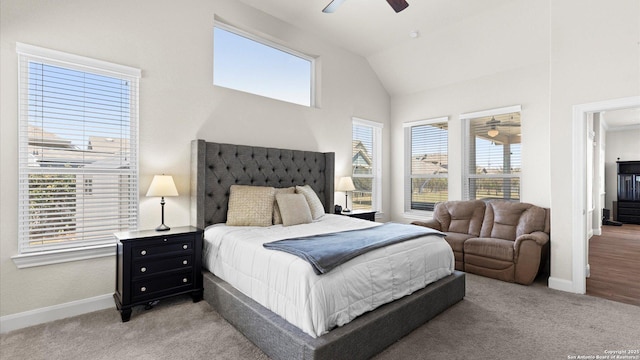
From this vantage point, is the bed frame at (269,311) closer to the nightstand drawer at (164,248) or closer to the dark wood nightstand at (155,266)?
the dark wood nightstand at (155,266)

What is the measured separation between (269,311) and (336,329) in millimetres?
500

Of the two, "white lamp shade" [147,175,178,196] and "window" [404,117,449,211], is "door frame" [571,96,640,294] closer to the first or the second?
"window" [404,117,449,211]

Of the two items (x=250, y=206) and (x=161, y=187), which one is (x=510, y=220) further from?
(x=161, y=187)

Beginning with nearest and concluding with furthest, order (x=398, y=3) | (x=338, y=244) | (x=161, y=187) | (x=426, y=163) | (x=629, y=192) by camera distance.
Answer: (x=338, y=244)
(x=398, y=3)
(x=161, y=187)
(x=426, y=163)
(x=629, y=192)

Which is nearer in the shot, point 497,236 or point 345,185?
point 497,236

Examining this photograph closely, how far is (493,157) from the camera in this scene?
486 cm

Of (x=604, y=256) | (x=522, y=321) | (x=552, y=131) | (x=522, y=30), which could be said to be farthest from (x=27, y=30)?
(x=604, y=256)

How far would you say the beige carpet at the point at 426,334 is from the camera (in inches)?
83.3

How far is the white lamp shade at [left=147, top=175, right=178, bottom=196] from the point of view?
115 inches

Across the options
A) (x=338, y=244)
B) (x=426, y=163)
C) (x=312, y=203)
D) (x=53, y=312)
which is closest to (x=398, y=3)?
(x=338, y=244)

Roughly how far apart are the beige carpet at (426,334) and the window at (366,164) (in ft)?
9.45

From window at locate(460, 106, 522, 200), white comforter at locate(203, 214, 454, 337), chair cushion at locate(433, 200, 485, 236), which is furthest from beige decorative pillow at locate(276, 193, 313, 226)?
window at locate(460, 106, 522, 200)

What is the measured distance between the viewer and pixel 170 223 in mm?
3287

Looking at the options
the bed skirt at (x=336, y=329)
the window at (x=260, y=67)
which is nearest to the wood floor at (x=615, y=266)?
the bed skirt at (x=336, y=329)
